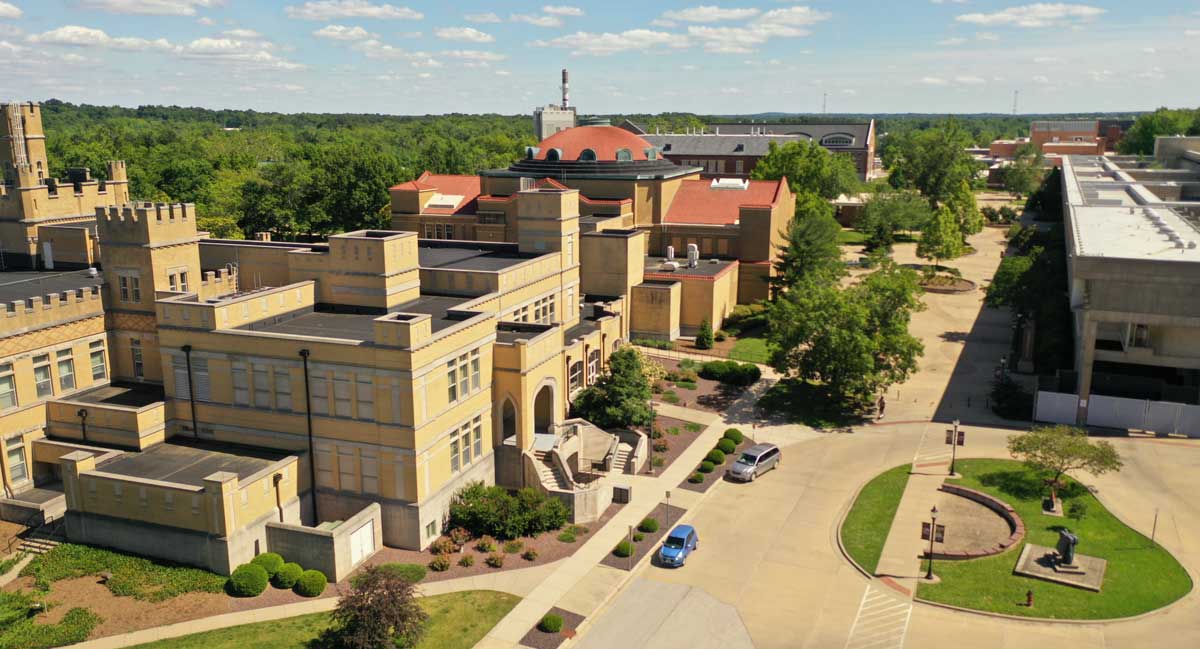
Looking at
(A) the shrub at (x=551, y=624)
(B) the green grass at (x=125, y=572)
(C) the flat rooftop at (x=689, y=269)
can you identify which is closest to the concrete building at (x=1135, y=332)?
(C) the flat rooftop at (x=689, y=269)

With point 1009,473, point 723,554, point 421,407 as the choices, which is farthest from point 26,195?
point 1009,473

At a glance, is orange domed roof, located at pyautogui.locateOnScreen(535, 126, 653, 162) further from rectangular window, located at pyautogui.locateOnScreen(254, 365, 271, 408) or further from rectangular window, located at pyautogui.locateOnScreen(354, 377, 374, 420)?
rectangular window, located at pyautogui.locateOnScreen(354, 377, 374, 420)

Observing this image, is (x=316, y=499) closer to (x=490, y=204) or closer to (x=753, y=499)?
(x=753, y=499)

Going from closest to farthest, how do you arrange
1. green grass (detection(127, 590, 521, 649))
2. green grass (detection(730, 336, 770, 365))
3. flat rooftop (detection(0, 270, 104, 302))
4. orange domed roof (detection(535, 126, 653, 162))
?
1. green grass (detection(127, 590, 521, 649))
2. flat rooftop (detection(0, 270, 104, 302))
3. green grass (detection(730, 336, 770, 365))
4. orange domed roof (detection(535, 126, 653, 162))

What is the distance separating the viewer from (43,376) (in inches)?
1658

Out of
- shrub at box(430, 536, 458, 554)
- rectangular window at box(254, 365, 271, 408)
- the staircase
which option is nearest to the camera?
shrub at box(430, 536, 458, 554)

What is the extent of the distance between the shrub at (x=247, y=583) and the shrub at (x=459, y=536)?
822cm

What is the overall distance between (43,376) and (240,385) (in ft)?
35.1

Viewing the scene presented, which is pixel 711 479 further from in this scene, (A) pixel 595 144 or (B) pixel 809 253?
(A) pixel 595 144

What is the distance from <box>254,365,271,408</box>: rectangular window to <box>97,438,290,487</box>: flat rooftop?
220cm

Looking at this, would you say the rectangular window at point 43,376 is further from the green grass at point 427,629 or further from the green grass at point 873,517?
the green grass at point 873,517

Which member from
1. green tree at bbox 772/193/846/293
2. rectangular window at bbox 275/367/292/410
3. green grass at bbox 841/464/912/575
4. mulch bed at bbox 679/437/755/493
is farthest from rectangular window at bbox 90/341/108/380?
green tree at bbox 772/193/846/293

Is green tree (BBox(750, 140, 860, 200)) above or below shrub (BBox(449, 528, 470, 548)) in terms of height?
above

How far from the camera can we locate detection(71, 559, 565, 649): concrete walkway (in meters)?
31.1
